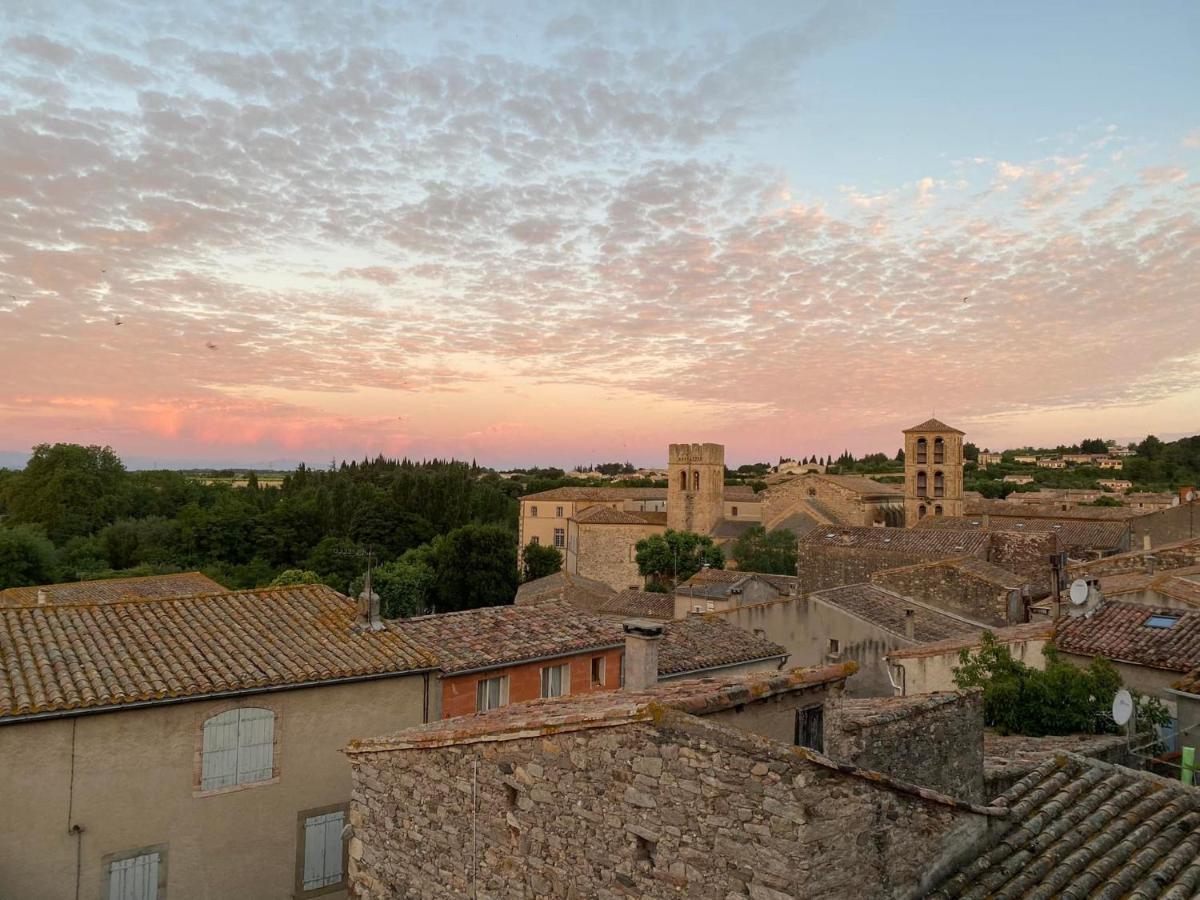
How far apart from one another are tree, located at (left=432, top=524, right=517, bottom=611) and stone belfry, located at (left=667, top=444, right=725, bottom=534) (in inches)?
715

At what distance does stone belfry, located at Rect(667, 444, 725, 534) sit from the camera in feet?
222

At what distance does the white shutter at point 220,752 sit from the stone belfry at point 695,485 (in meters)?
57.3

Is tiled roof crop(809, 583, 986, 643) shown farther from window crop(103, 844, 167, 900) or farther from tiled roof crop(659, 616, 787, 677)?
window crop(103, 844, 167, 900)

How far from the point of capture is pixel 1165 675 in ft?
34.8

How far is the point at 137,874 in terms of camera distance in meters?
10.3

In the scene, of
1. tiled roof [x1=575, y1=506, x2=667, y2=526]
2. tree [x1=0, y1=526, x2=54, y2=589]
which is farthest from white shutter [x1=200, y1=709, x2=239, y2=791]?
tiled roof [x1=575, y1=506, x2=667, y2=526]

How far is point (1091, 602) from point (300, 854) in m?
13.5

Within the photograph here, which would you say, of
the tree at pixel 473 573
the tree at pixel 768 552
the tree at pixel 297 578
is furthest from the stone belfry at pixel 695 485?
the tree at pixel 297 578

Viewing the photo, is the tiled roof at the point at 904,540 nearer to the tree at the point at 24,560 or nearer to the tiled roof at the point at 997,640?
the tiled roof at the point at 997,640

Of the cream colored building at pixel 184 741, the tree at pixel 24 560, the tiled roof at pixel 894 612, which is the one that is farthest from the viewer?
the tree at pixel 24 560

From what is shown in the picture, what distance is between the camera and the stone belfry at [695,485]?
67.8m

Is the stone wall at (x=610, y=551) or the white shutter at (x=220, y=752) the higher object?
the white shutter at (x=220, y=752)

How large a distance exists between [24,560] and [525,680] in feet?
157

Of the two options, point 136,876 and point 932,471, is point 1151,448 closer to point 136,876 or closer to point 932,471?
point 932,471
